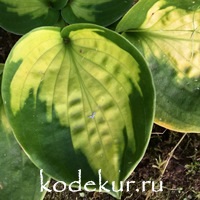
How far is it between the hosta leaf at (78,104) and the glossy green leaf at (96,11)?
0.41 feet

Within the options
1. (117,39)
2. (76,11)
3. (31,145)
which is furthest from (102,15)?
(31,145)

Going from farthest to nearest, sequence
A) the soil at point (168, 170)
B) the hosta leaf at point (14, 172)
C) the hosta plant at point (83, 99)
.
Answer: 1. the soil at point (168, 170)
2. the hosta leaf at point (14, 172)
3. the hosta plant at point (83, 99)

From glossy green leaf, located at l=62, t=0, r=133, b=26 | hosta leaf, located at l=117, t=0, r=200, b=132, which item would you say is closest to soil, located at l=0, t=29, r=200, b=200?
hosta leaf, located at l=117, t=0, r=200, b=132

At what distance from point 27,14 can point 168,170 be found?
51cm

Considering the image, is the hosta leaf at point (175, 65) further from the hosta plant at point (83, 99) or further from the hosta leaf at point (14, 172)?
the hosta leaf at point (14, 172)

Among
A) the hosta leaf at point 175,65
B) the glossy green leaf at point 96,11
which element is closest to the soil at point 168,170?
the hosta leaf at point 175,65

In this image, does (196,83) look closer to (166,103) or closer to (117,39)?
(166,103)

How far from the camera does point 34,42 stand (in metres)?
0.93

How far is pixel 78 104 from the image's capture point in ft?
3.13

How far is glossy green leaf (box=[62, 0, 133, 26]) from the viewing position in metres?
1.05

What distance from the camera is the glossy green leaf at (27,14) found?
A: 1.04m

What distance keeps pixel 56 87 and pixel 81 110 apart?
0.06 m

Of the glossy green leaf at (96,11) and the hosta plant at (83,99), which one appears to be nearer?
the hosta plant at (83,99)

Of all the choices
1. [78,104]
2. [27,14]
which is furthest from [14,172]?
[27,14]
